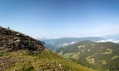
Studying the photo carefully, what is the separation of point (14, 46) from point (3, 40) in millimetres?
9870

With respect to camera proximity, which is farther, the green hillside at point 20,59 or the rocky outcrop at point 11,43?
the rocky outcrop at point 11,43

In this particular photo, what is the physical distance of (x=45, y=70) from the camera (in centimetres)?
8644

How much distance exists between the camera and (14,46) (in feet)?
425

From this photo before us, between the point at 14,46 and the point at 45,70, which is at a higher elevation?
the point at 14,46

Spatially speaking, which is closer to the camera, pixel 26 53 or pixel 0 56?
pixel 0 56

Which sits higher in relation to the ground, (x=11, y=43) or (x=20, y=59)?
(x=11, y=43)

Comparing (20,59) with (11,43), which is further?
(11,43)

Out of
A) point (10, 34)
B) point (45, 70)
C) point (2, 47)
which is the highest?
point (10, 34)

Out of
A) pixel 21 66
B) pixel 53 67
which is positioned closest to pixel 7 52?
pixel 21 66

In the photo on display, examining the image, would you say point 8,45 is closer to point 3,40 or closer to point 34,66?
point 3,40

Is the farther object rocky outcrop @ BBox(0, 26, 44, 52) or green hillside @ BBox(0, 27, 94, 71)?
rocky outcrop @ BBox(0, 26, 44, 52)

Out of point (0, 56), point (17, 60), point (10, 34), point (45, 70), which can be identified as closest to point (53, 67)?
point (45, 70)

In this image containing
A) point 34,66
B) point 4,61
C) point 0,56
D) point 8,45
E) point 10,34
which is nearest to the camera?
point 34,66

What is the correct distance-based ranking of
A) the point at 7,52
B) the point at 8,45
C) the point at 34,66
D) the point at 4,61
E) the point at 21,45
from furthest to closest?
the point at 21,45, the point at 8,45, the point at 7,52, the point at 4,61, the point at 34,66
